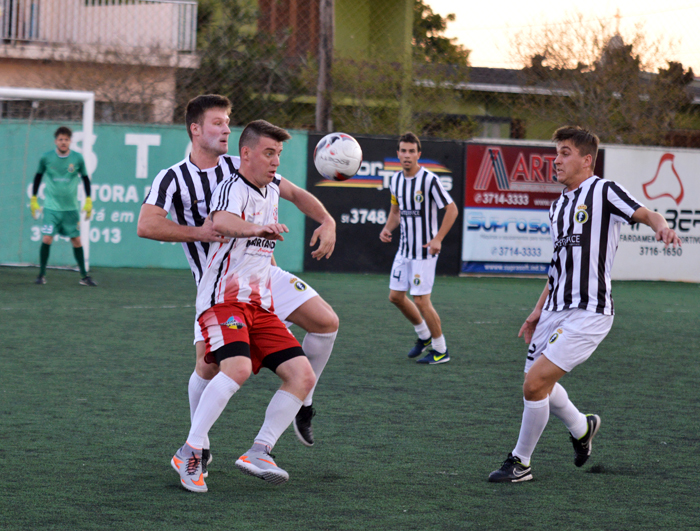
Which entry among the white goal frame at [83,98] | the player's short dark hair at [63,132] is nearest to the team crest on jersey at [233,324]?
the player's short dark hair at [63,132]

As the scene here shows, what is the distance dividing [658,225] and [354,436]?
6.72 ft

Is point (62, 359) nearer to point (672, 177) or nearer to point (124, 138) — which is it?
point (124, 138)

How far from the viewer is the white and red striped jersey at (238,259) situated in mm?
4023

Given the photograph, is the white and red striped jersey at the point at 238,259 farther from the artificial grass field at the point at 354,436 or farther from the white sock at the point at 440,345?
the white sock at the point at 440,345

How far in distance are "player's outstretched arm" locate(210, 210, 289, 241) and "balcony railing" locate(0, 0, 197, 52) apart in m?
14.5

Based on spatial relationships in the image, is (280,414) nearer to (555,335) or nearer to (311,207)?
(311,207)

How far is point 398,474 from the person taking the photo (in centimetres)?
423

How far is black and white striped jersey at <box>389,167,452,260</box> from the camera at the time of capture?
796 centimetres

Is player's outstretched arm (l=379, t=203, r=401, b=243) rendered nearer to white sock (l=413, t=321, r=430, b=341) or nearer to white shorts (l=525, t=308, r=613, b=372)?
white sock (l=413, t=321, r=430, b=341)

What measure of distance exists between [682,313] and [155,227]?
9154 millimetres

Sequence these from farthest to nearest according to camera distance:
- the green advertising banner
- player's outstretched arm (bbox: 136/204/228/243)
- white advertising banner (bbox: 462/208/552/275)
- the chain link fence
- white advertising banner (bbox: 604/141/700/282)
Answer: the chain link fence → white advertising banner (bbox: 604/141/700/282) → white advertising banner (bbox: 462/208/552/275) → the green advertising banner → player's outstretched arm (bbox: 136/204/228/243)

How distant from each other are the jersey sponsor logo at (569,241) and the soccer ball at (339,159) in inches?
Result: 50.8

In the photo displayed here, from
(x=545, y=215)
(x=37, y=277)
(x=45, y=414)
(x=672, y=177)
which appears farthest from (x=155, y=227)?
(x=672, y=177)

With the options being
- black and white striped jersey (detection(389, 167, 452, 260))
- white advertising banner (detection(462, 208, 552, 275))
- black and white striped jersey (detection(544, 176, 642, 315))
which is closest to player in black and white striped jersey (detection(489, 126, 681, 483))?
black and white striped jersey (detection(544, 176, 642, 315))
